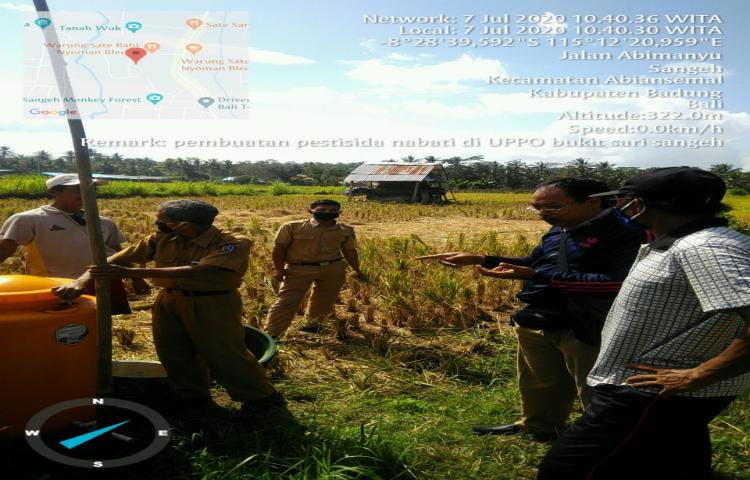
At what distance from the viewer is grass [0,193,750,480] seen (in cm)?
275

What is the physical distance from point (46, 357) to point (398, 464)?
1797 mm

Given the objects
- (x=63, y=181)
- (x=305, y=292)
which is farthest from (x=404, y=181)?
(x=63, y=181)

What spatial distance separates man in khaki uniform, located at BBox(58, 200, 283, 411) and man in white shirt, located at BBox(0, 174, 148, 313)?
411 mm

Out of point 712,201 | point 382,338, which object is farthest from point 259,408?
point 712,201

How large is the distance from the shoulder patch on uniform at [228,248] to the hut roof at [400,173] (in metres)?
26.9

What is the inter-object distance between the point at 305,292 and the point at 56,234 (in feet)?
7.19

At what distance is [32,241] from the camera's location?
365 cm

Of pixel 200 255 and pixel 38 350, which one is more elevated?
pixel 200 255

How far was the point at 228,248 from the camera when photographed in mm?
3145

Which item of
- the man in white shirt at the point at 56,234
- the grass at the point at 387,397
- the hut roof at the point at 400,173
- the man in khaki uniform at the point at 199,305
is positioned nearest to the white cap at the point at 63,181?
the man in white shirt at the point at 56,234

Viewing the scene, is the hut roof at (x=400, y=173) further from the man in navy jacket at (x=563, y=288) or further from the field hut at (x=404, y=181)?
the man in navy jacket at (x=563, y=288)

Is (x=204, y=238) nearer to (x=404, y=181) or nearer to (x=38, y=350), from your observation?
(x=38, y=350)

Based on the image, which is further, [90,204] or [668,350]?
[90,204]

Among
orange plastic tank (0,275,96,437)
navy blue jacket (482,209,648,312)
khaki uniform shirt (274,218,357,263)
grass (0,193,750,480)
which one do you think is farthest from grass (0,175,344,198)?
navy blue jacket (482,209,648,312)
